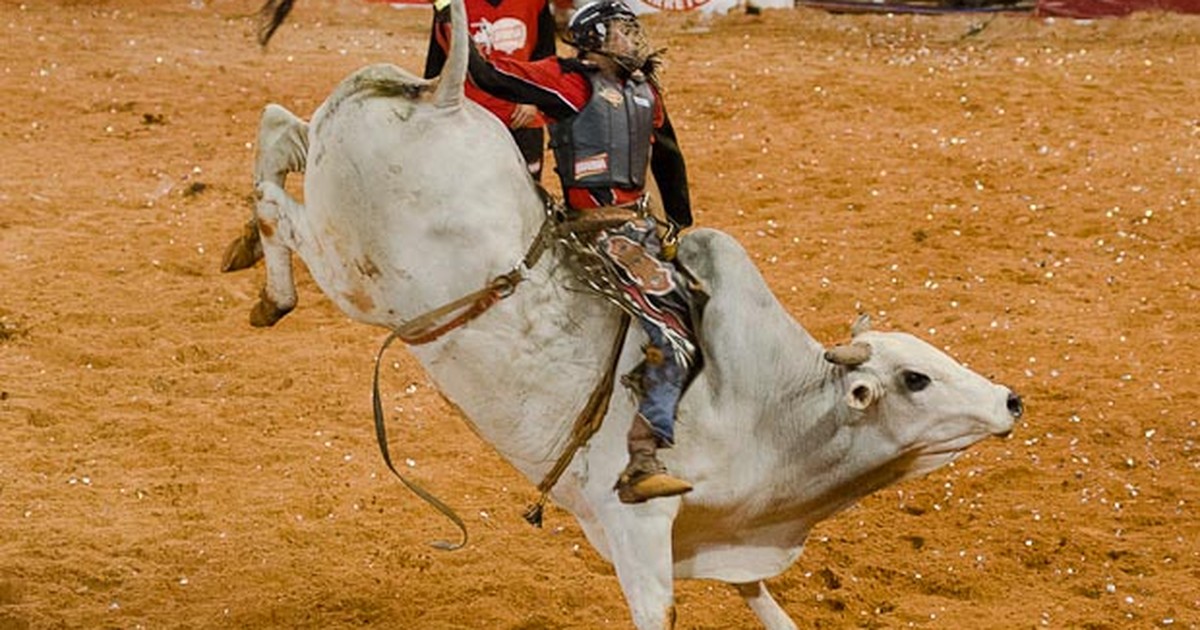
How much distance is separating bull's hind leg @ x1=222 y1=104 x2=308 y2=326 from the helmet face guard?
1189mm

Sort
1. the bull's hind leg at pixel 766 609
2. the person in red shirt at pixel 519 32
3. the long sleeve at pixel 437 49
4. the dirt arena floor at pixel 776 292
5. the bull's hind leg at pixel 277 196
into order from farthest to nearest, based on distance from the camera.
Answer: the person in red shirt at pixel 519 32 < the dirt arena floor at pixel 776 292 < the long sleeve at pixel 437 49 < the bull's hind leg at pixel 766 609 < the bull's hind leg at pixel 277 196

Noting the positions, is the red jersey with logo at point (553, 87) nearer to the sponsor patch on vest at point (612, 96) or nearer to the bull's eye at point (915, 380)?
the sponsor patch on vest at point (612, 96)

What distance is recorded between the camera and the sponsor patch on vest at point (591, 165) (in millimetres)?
6094

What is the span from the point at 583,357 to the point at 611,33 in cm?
123

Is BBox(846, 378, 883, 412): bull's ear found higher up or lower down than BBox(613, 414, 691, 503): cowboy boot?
higher up

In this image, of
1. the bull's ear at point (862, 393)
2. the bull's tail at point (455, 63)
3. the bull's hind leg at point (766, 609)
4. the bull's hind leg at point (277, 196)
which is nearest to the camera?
the bull's tail at point (455, 63)

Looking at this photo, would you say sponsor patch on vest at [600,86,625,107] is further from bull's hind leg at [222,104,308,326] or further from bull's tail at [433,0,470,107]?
bull's hind leg at [222,104,308,326]

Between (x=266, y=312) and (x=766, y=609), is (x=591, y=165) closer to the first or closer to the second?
(x=266, y=312)

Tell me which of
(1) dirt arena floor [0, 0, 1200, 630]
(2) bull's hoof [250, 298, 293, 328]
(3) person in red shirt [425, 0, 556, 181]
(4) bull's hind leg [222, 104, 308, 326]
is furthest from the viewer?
(3) person in red shirt [425, 0, 556, 181]

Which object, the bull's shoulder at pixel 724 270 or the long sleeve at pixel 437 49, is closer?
the bull's shoulder at pixel 724 270

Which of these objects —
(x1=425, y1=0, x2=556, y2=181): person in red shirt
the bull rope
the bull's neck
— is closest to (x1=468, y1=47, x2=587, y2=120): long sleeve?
the bull rope

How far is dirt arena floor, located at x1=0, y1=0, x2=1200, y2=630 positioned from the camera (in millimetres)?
7859

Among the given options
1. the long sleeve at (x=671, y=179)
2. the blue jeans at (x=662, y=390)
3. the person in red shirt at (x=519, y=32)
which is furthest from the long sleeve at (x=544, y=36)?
the blue jeans at (x=662, y=390)

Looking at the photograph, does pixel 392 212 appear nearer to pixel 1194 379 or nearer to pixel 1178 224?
pixel 1194 379
